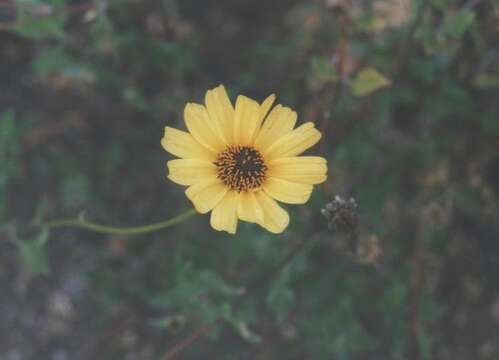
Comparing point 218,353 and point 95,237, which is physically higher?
point 95,237

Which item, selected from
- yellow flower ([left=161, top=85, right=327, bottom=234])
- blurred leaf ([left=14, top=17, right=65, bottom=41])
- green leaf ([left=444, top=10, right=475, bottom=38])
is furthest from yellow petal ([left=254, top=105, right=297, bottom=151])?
blurred leaf ([left=14, top=17, right=65, bottom=41])

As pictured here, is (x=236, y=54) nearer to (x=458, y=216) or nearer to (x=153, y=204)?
(x=153, y=204)

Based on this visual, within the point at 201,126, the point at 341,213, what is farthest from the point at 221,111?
the point at 341,213

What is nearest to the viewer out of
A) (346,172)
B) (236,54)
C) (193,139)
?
(193,139)

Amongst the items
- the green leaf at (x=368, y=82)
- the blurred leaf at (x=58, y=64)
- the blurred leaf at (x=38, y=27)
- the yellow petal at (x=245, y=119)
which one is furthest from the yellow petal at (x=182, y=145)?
the blurred leaf at (x=58, y=64)

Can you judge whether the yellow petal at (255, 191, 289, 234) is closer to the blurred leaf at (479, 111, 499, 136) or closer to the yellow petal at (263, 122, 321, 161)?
the yellow petal at (263, 122, 321, 161)

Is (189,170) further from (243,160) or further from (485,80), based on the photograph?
(485,80)

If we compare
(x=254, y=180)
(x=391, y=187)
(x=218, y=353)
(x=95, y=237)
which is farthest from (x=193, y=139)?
(x=95, y=237)
